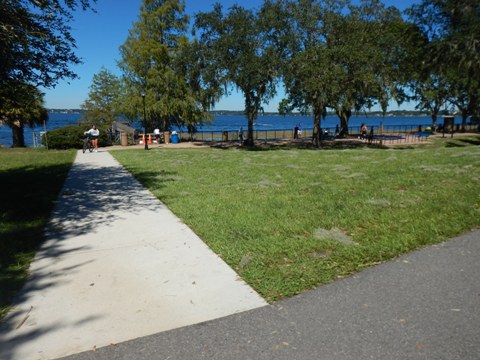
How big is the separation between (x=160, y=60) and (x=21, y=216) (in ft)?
93.6

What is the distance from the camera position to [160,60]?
32.4 metres

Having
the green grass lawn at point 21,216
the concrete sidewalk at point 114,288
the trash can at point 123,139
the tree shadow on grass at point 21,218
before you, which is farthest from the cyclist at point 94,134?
the concrete sidewalk at point 114,288

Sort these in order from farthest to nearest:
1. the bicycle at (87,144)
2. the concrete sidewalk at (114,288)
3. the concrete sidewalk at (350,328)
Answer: the bicycle at (87,144)
the concrete sidewalk at (114,288)
the concrete sidewalk at (350,328)

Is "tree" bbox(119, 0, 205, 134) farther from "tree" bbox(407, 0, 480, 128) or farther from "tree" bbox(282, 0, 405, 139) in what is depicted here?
"tree" bbox(407, 0, 480, 128)

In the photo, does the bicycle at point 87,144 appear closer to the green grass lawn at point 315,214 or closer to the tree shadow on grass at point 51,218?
the tree shadow on grass at point 51,218

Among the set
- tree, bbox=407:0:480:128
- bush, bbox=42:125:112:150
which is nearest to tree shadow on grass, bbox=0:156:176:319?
bush, bbox=42:125:112:150

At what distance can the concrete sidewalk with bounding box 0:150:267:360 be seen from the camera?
10.1ft

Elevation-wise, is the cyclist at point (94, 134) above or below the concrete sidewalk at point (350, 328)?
above

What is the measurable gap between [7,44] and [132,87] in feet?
93.2

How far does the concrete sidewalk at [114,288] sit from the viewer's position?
3.06 metres

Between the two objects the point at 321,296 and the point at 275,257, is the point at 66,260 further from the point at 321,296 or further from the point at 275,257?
the point at 321,296

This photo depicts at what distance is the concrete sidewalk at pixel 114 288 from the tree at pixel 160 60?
27451 millimetres

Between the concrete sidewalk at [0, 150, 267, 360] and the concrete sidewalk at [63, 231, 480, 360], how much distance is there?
22cm

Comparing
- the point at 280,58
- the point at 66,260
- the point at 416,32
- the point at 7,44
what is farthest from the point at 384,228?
the point at 416,32
